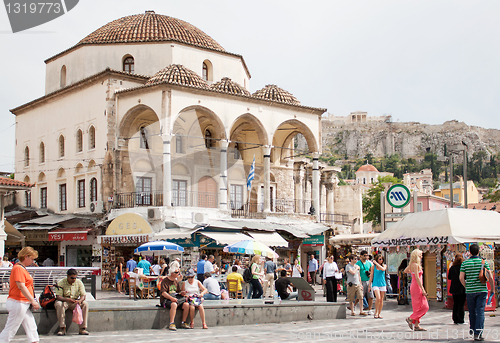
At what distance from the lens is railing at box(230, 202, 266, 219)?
2704cm

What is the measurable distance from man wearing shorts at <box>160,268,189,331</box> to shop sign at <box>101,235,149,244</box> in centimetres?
1282

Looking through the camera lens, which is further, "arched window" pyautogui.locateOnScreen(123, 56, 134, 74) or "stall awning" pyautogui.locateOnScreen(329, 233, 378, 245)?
"arched window" pyautogui.locateOnScreen(123, 56, 134, 74)

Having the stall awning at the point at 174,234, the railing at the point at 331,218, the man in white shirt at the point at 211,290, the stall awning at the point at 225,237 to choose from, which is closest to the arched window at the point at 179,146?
the stall awning at the point at 174,234

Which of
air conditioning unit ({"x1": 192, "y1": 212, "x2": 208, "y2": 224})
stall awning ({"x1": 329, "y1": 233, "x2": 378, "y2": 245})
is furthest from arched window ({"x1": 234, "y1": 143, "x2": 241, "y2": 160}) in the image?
stall awning ({"x1": 329, "y1": 233, "x2": 378, "y2": 245})

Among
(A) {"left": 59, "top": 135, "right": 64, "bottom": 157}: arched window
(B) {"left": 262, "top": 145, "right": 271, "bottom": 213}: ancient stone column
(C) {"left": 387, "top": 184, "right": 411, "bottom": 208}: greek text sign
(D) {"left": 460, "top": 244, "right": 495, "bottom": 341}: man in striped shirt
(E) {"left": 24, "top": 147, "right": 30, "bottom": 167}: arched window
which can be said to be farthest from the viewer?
(E) {"left": 24, "top": 147, "right": 30, "bottom": 167}: arched window

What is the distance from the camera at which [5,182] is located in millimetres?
22141

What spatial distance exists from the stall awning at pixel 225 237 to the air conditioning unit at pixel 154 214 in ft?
6.81

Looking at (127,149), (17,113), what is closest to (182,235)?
(127,149)

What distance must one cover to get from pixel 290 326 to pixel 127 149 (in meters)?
17.1

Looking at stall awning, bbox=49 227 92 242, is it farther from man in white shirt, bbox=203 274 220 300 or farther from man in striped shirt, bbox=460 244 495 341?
man in striped shirt, bbox=460 244 495 341

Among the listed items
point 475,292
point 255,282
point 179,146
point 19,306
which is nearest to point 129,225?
point 179,146

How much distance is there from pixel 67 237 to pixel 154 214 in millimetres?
4324

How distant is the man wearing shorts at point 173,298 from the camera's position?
35.1 feet

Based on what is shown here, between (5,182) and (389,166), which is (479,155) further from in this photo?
(5,182)
